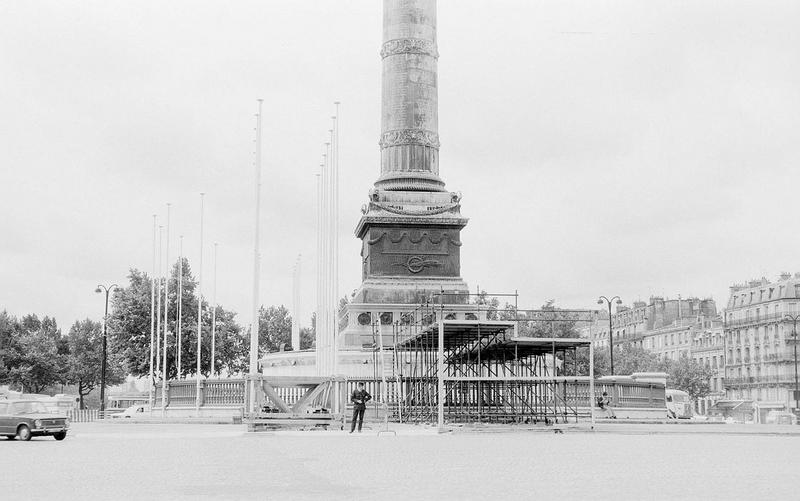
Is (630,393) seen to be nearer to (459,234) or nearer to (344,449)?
(459,234)

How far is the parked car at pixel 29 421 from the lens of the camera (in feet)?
114

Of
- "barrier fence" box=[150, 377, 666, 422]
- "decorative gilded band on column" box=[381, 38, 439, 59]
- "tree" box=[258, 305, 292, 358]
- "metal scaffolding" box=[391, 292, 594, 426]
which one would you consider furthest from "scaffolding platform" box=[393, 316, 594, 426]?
"tree" box=[258, 305, 292, 358]

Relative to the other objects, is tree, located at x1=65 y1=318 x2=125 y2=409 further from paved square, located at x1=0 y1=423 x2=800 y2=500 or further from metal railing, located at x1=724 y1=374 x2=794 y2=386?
paved square, located at x1=0 y1=423 x2=800 y2=500

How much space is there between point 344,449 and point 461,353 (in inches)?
759

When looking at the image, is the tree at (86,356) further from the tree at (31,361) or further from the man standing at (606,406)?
the man standing at (606,406)

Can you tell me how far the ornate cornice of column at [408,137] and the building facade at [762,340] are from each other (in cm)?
6435

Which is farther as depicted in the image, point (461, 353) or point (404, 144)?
point (404, 144)

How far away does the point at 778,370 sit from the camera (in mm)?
113500

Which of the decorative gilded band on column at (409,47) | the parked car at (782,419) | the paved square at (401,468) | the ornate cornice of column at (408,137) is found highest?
the decorative gilded band on column at (409,47)

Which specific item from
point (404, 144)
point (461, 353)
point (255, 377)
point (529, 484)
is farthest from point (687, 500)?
point (404, 144)

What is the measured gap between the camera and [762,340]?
11731 cm

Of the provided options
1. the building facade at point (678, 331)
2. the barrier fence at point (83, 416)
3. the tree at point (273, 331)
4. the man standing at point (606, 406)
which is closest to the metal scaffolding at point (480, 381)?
the man standing at point (606, 406)

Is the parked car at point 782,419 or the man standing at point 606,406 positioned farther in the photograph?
the parked car at point 782,419

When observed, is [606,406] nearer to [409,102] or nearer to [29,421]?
[409,102]
